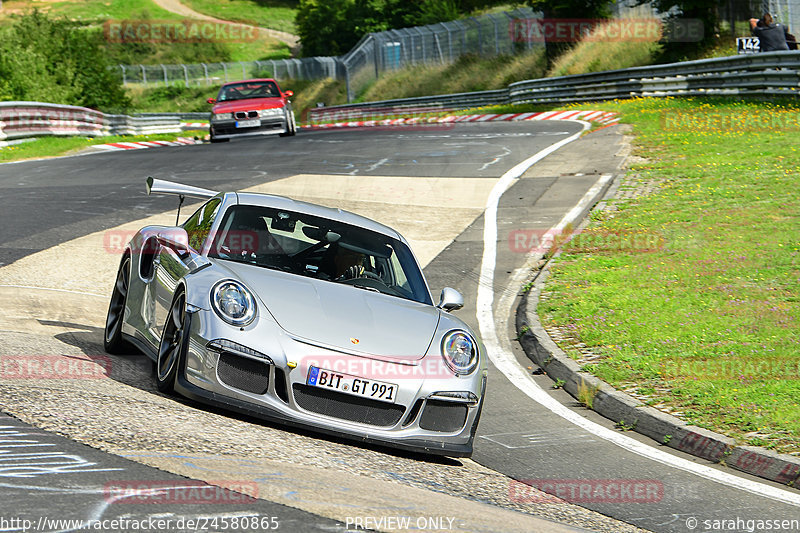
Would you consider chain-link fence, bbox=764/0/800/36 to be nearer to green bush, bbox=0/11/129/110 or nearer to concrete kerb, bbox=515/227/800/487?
concrete kerb, bbox=515/227/800/487

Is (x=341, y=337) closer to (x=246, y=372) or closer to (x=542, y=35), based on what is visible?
(x=246, y=372)

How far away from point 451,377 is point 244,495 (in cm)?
214

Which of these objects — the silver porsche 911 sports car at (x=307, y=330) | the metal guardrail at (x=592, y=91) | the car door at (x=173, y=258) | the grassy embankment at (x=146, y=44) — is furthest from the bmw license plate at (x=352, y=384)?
the grassy embankment at (x=146, y=44)

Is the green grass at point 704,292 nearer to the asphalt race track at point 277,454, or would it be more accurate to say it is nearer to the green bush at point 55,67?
the asphalt race track at point 277,454

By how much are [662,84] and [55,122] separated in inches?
744

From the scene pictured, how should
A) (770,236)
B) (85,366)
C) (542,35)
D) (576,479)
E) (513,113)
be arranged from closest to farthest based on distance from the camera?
1. (576,479)
2. (85,366)
3. (770,236)
4. (513,113)
5. (542,35)

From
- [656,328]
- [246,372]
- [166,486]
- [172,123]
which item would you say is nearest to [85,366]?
[246,372]

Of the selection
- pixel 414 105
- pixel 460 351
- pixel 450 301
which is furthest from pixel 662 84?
pixel 460 351

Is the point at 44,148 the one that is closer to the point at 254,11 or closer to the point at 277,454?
the point at 277,454

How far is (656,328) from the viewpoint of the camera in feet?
29.2

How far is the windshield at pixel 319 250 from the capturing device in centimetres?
670

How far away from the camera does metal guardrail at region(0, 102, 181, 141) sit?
88.1 ft

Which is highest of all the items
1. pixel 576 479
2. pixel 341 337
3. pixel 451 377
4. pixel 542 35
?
pixel 542 35

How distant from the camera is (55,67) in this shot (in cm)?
4534
